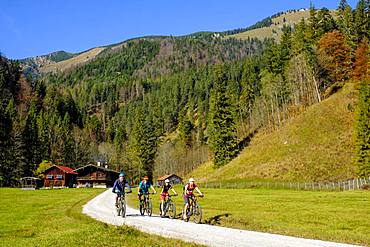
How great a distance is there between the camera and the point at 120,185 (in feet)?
78.8

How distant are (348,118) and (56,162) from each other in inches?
3265

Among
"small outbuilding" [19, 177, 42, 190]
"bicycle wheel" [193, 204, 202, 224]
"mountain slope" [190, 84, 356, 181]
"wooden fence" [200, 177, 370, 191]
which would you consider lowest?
"small outbuilding" [19, 177, 42, 190]

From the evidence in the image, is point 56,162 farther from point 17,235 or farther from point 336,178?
point 17,235

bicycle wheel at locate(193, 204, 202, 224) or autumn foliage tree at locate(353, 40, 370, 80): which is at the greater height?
autumn foliage tree at locate(353, 40, 370, 80)

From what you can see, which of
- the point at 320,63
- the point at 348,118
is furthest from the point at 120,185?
the point at 320,63

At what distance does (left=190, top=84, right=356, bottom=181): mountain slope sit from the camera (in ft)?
225

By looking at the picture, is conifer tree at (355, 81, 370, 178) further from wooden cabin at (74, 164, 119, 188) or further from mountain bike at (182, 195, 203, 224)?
wooden cabin at (74, 164, 119, 188)

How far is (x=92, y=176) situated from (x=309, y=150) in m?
→ 60.9

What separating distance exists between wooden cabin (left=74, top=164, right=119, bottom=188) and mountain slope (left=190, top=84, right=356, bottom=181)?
34.8 meters

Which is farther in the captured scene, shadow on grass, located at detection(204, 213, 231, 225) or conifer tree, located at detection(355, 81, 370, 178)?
conifer tree, located at detection(355, 81, 370, 178)

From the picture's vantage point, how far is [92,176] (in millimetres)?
107375

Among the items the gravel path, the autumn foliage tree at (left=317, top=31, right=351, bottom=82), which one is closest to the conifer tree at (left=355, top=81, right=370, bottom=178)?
the autumn foliage tree at (left=317, top=31, right=351, bottom=82)

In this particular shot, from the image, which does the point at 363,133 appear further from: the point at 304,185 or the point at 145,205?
the point at 145,205

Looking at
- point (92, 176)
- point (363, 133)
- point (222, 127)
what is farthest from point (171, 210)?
point (92, 176)
